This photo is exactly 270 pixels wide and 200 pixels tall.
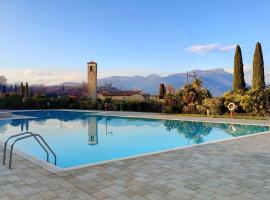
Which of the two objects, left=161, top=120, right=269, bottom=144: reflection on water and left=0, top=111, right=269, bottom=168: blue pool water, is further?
left=161, top=120, right=269, bottom=144: reflection on water

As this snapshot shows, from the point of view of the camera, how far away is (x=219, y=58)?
3506 cm

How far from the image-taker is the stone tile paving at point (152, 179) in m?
4.54

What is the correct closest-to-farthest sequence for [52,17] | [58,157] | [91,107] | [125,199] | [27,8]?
[125,199], [58,157], [27,8], [52,17], [91,107]

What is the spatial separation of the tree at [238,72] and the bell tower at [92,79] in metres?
17.3

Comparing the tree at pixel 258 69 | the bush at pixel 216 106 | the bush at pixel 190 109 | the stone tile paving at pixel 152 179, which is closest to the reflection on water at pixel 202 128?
the bush at pixel 216 106

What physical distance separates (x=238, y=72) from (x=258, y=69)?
1.71 m

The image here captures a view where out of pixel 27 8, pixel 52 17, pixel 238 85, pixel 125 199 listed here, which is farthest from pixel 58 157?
pixel 238 85

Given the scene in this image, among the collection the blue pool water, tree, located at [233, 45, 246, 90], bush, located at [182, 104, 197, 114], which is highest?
tree, located at [233, 45, 246, 90]

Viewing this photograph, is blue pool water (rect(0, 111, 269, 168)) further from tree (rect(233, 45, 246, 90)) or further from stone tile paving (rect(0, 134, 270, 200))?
tree (rect(233, 45, 246, 90))

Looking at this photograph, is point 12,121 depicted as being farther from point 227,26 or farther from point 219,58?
point 219,58

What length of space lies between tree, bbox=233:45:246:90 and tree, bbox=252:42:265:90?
44.4 inches

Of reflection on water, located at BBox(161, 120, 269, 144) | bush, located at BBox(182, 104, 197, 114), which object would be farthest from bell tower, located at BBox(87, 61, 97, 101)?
reflection on water, located at BBox(161, 120, 269, 144)

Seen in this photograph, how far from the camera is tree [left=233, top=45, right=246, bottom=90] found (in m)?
23.6

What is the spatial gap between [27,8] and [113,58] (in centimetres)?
1506
